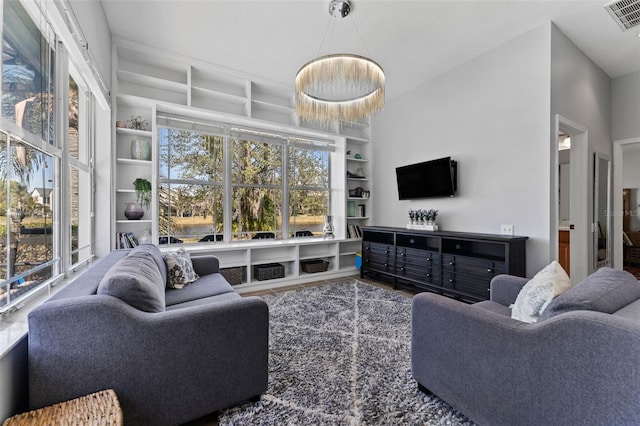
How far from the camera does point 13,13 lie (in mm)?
1453

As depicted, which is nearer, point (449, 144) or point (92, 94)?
point (92, 94)

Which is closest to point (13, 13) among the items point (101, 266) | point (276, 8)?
point (101, 266)

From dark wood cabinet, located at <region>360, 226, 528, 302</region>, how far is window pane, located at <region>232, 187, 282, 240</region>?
1.47 meters

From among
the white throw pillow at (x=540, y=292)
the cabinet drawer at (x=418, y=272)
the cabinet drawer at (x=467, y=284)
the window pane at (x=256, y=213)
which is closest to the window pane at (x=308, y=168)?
the window pane at (x=256, y=213)

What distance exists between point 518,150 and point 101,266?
4.01 meters

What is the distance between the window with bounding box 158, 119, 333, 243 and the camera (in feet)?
12.3

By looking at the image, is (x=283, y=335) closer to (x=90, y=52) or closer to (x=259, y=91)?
(x=90, y=52)

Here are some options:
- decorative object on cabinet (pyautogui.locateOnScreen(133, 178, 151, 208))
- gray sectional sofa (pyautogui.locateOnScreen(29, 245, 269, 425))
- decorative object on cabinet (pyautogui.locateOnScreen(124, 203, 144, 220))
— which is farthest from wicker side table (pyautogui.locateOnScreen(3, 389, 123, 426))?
decorative object on cabinet (pyautogui.locateOnScreen(133, 178, 151, 208))

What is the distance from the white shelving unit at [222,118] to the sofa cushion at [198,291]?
3.59ft

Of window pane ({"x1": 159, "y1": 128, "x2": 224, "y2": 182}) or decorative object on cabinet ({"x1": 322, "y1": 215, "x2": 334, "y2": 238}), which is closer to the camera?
window pane ({"x1": 159, "y1": 128, "x2": 224, "y2": 182})

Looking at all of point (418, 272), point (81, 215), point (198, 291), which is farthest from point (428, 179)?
point (81, 215)

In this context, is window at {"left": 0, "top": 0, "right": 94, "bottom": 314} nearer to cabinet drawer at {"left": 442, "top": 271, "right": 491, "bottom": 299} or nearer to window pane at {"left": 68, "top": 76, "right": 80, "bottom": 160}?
window pane at {"left": 68, "top": 76, "right": 80, "bottom": 160}

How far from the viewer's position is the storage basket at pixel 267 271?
402 centimetres

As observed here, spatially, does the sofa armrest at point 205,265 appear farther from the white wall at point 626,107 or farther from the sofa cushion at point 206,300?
the white wall at point 626,107
